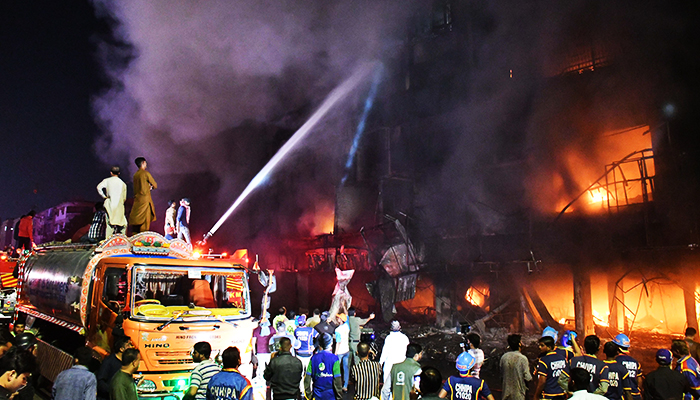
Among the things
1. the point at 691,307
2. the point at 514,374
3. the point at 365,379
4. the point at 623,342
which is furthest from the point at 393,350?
the point at 691,307

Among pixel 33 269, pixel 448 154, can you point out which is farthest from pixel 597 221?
pixel 33 269

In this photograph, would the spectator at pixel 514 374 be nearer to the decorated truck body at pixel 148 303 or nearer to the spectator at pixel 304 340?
the spectator at pixel 304 340

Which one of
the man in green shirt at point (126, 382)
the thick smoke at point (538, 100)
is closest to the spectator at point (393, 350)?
the man in green shirt at point (126, 382)

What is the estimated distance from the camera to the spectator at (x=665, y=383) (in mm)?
4969

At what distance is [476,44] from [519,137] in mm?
4666

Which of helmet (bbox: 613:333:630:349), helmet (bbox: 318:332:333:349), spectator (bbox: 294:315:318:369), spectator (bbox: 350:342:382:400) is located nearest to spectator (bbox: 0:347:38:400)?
helmet (bbox: 318:332:333:349)

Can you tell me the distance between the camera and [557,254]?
42.0ft

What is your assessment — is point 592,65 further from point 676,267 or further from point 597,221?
point 676,267

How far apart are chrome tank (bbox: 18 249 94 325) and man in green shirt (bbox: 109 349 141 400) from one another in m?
3.45

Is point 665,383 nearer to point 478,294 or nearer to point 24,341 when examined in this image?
point 24,341

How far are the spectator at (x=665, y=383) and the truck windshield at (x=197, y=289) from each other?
19.3ft

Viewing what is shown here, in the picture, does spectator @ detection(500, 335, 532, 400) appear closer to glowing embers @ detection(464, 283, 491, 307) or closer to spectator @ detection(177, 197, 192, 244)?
spectator @ detection(177, 197, 192, 244)

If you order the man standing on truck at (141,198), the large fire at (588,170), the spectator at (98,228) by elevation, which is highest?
the large fire at (588,170)

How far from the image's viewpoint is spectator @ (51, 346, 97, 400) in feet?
14.0
